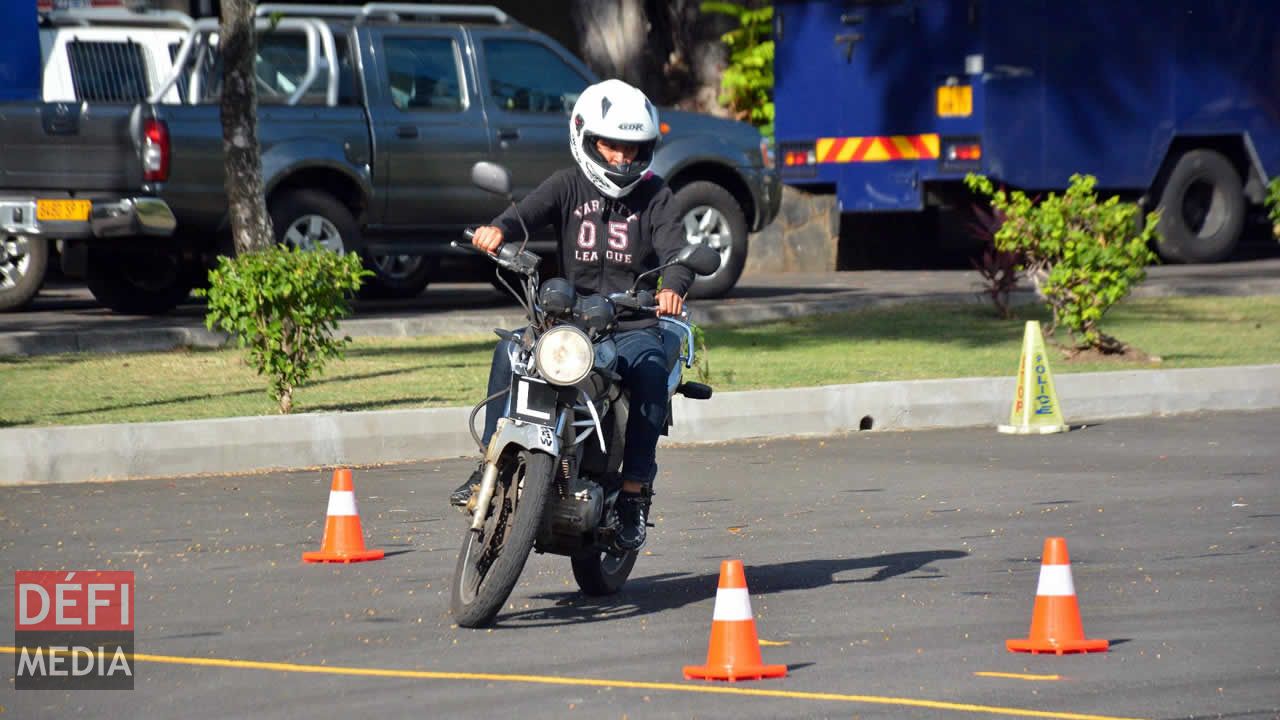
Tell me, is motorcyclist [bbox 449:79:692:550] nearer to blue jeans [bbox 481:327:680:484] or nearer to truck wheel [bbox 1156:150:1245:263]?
blue jeans [bbox 481:327:680:484]

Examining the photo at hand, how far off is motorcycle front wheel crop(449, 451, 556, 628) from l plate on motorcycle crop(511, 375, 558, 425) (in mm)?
117

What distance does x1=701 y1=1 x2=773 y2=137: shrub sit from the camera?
78.0ft

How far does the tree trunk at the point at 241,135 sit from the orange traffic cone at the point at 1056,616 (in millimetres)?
8781

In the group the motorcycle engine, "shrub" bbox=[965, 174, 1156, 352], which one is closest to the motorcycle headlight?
the motorcycle engine

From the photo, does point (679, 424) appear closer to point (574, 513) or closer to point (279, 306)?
point (279, 306)

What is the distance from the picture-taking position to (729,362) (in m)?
14.3

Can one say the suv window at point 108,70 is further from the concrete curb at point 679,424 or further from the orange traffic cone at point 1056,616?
the orange traffic cone at point 1056,616

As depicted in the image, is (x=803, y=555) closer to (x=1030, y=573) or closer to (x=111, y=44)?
(x=1030, y=573)

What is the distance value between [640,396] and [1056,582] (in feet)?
5.23

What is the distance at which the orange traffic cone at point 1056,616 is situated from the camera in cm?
638

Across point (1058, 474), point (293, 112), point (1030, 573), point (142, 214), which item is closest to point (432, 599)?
point (1030, 573)

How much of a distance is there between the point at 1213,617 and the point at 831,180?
15.1 metres

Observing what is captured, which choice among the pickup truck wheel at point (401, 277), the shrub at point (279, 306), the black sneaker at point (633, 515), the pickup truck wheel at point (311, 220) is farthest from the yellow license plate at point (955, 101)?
the black sneaker at point (633, 515)

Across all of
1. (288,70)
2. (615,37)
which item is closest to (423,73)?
(288,70)
